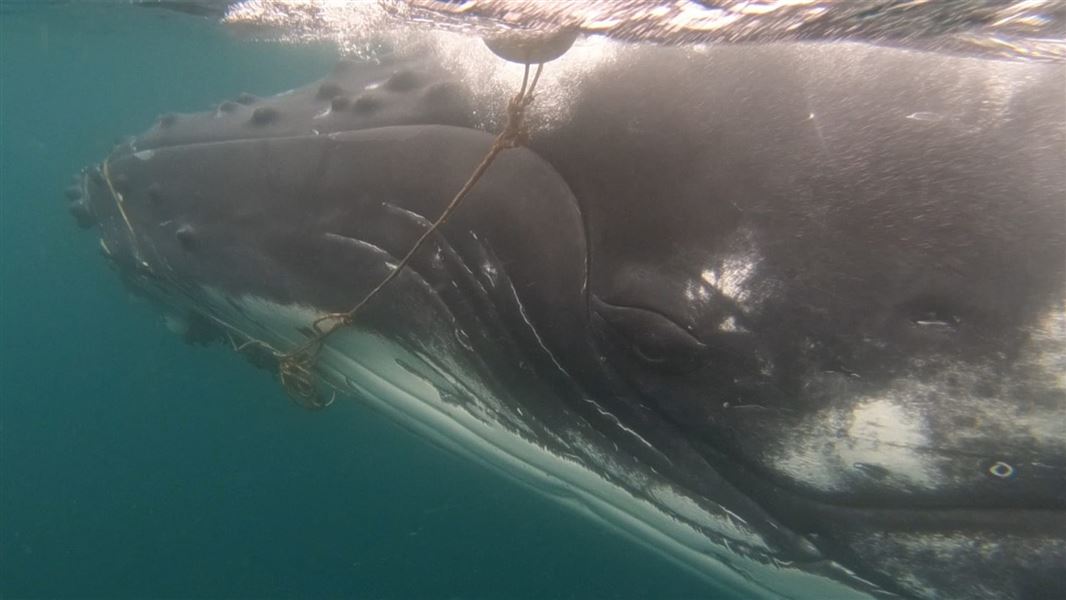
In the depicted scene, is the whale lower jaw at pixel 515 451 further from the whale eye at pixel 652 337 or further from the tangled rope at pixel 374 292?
the whale eye at pixel 652 337

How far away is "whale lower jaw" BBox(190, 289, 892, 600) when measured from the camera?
3.60 meters

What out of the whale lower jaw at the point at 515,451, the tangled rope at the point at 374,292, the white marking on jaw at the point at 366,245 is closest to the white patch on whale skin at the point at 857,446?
the whale lower jaw at the point at 515,451

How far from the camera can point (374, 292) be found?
338cm

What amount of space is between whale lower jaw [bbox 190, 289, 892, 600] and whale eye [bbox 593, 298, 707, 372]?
34.7 inches

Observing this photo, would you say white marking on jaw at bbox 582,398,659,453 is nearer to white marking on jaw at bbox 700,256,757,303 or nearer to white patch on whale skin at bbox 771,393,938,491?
white patch on whale skin at bbox 771,393,938,491

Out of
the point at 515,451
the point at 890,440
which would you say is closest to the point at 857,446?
the point at 890,440

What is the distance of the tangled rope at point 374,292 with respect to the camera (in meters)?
2.95

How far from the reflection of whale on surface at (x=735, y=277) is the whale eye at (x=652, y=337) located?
10 millimetres

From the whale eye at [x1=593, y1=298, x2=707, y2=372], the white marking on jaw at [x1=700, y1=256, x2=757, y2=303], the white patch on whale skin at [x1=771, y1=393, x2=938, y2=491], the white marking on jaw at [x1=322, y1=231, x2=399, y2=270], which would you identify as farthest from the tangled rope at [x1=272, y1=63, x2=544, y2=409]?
the white patch on whale skin at [x1=771, y1=393, x2=938, y2=491]

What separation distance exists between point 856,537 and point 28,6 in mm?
26283

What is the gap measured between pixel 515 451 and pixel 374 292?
152 centimetres

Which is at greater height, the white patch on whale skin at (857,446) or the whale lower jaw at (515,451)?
the white patch on whale skin at (857,446)

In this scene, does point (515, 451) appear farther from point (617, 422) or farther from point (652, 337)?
point (652, 337)

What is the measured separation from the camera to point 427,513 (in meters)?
17.0
